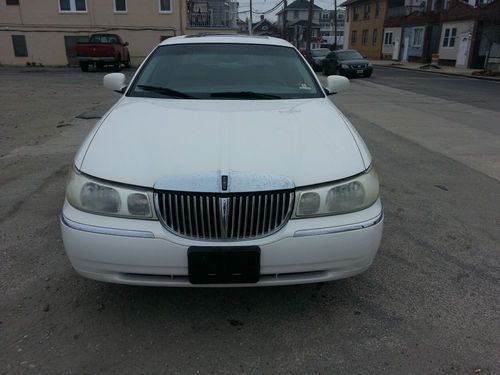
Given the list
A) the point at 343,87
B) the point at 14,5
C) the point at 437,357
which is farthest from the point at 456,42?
the point at 437,357

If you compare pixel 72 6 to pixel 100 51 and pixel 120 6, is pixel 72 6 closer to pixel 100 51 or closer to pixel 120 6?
pixel 120 6

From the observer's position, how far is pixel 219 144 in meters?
2.72

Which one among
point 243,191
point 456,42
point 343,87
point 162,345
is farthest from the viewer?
point 456,42

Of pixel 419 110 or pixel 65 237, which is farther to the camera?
pixel 419 110

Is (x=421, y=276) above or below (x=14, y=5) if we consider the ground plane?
below

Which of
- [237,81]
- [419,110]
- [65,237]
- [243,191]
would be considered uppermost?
[237,81]

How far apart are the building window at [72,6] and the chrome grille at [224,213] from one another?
99.7 feet

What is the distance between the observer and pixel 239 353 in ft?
8.37

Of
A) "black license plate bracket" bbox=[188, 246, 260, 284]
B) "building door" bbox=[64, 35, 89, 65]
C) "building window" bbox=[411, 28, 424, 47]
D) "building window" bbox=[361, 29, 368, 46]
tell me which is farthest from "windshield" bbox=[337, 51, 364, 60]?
"building window" bbox=[361, 29, 368, 46]

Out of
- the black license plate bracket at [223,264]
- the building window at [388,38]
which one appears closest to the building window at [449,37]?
the building window at [388,38]

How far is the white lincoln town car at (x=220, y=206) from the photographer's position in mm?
2443

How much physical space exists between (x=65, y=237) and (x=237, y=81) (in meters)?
2.04

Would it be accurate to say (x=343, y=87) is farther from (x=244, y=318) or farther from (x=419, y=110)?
(x=419, y=110)

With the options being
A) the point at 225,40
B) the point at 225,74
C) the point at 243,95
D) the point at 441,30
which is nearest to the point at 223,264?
the point at 243,95
